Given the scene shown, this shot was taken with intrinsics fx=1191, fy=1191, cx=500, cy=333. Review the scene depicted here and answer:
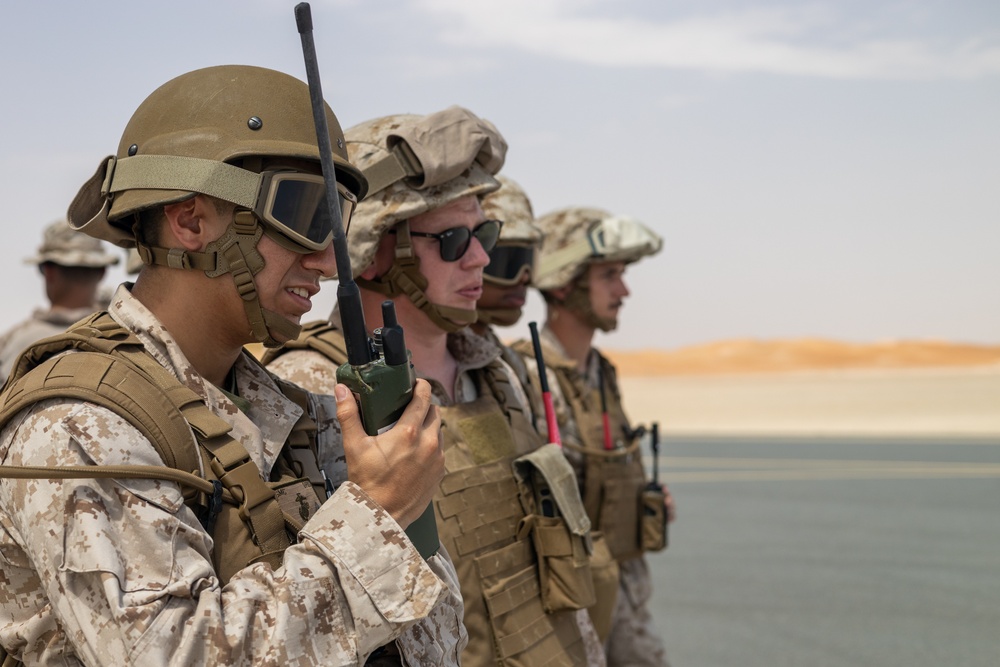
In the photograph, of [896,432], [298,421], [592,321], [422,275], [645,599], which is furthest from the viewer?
[896,432]

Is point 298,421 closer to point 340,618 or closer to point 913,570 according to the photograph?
point 340,618

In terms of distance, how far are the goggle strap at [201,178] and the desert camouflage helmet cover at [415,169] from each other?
1.40 m

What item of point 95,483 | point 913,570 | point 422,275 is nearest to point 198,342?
point 95,483

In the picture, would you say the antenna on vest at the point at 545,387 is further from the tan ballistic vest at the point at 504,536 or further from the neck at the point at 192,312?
the neck at the point at 192,312

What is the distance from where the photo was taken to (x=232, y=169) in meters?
2.33

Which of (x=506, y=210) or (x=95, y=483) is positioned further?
(x=506, y=210)

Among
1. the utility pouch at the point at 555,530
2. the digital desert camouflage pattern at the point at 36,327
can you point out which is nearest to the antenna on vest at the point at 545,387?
the utility pouch at the point at 555,530

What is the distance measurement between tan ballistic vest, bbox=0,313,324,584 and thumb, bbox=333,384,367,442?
0.70 feet

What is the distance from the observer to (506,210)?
5266mm

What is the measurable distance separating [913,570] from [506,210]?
25.2ft

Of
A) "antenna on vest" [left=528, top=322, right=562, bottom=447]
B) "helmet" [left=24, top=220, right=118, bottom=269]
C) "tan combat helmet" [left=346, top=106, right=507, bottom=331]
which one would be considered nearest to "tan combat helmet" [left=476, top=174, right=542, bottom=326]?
"antenna on vest" [left=528, top=322, right=562, bottom=447]

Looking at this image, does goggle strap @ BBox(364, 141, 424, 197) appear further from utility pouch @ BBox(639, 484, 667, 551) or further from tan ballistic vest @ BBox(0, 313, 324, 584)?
utility pouch @ BBox(639, 484, 667, 551)

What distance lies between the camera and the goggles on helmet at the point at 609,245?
21.0ft

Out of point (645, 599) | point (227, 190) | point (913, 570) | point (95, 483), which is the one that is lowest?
point (913, 570)
